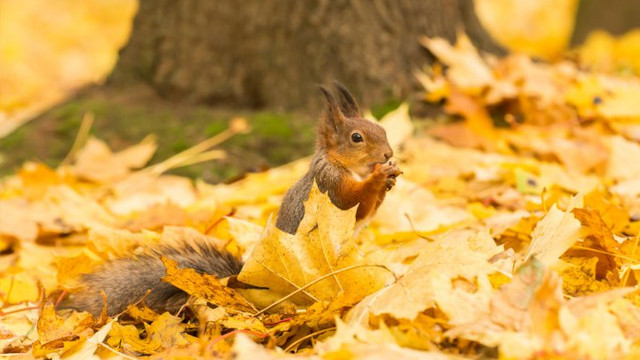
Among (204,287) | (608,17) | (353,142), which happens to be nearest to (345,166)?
(353,142)

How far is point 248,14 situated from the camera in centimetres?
419

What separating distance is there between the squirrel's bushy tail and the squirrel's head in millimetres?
530

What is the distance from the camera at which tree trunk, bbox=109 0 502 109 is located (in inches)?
155

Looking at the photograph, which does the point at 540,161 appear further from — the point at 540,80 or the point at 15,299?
the point at 15,299

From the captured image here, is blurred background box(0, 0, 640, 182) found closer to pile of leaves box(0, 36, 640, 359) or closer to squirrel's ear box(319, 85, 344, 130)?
pile of leaves box(0, 36, 640, 359)

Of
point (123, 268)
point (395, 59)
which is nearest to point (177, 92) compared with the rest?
point (395, 59)

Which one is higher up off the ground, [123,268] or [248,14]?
[248,14]

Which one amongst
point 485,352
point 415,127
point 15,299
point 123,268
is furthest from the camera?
point 415,127

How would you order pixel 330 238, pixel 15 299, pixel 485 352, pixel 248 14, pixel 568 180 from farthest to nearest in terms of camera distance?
pixel 248 14 < pixel 568 180 < pixel 15 299 < pixel 330 238 < pixel 485 352

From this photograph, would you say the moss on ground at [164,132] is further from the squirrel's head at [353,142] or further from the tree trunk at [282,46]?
the squirrel's head at [353,142]

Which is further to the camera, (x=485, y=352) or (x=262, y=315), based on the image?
(x=262, y=315)

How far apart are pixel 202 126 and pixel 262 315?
7.81ft

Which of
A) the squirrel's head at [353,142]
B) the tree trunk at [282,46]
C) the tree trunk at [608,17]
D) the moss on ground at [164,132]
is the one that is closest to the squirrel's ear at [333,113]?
the squirrel's head at [353,142]

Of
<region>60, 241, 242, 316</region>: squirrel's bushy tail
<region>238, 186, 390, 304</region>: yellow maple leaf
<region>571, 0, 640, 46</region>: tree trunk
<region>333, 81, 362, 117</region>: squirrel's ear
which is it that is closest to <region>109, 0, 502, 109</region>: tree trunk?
<region>333, 81, 362, 117</region>: squirrel's ear
